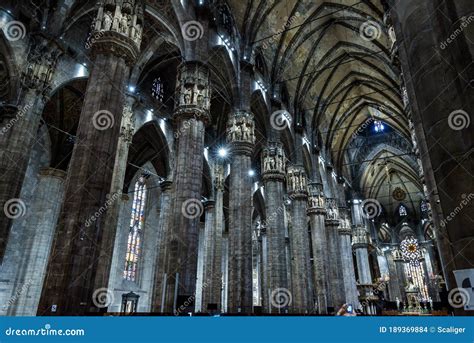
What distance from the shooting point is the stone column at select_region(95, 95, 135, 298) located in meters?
12.6

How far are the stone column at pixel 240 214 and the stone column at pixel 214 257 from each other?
382cm

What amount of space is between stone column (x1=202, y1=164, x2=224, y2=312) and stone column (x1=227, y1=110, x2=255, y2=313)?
12.5 feet

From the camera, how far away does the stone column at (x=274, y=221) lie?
17.1 m

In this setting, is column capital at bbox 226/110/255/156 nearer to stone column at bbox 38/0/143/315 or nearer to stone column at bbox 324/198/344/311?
stone column at bbox 38/0/143/315

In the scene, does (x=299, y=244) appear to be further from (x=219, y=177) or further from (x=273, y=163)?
(x=219, y=177)

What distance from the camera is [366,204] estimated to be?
41.1 meters

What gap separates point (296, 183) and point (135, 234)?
12112 millimetres

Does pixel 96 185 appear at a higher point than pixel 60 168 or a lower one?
lower

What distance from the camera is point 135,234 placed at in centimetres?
2448

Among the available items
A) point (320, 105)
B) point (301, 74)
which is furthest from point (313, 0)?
point (320, 105)

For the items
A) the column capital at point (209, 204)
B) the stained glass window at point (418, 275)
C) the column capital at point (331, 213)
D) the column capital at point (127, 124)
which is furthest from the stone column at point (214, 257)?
the stained glass window at point (418, 275)

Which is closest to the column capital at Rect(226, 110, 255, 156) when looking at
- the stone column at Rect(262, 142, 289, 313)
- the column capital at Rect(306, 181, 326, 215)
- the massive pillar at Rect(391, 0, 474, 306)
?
the stone column at Rect(262, 142, 289, 313)
